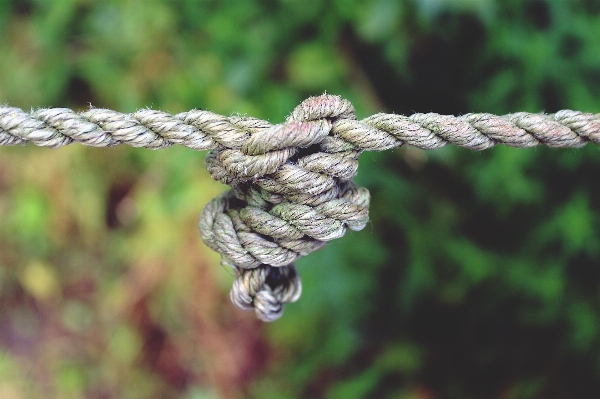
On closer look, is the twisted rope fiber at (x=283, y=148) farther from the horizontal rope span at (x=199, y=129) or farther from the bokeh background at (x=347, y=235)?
the bokeh background at (x=347, y=235)

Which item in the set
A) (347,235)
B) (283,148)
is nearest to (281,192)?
(283,148)

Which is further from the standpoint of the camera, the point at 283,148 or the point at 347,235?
the point at 347,235

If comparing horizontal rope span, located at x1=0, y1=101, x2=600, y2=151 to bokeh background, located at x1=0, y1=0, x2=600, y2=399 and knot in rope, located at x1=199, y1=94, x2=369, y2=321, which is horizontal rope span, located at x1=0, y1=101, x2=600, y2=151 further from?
bokeh background, located at x1=0, y1=0, x2=600, y2=399

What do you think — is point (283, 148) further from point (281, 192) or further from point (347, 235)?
point (347, 235)

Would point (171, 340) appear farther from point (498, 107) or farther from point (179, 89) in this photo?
point (498, 107)

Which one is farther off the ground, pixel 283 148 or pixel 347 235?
pixel 347 235

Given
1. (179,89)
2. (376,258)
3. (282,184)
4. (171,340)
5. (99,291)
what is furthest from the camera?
(99,291)

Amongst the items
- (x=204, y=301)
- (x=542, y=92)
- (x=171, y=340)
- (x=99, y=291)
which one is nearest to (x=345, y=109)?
(x=542, y=92)

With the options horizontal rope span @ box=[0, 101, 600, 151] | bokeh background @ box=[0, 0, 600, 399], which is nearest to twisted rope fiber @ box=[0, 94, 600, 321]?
horizontal rope span @ box=[0, 101, 600, 151]
